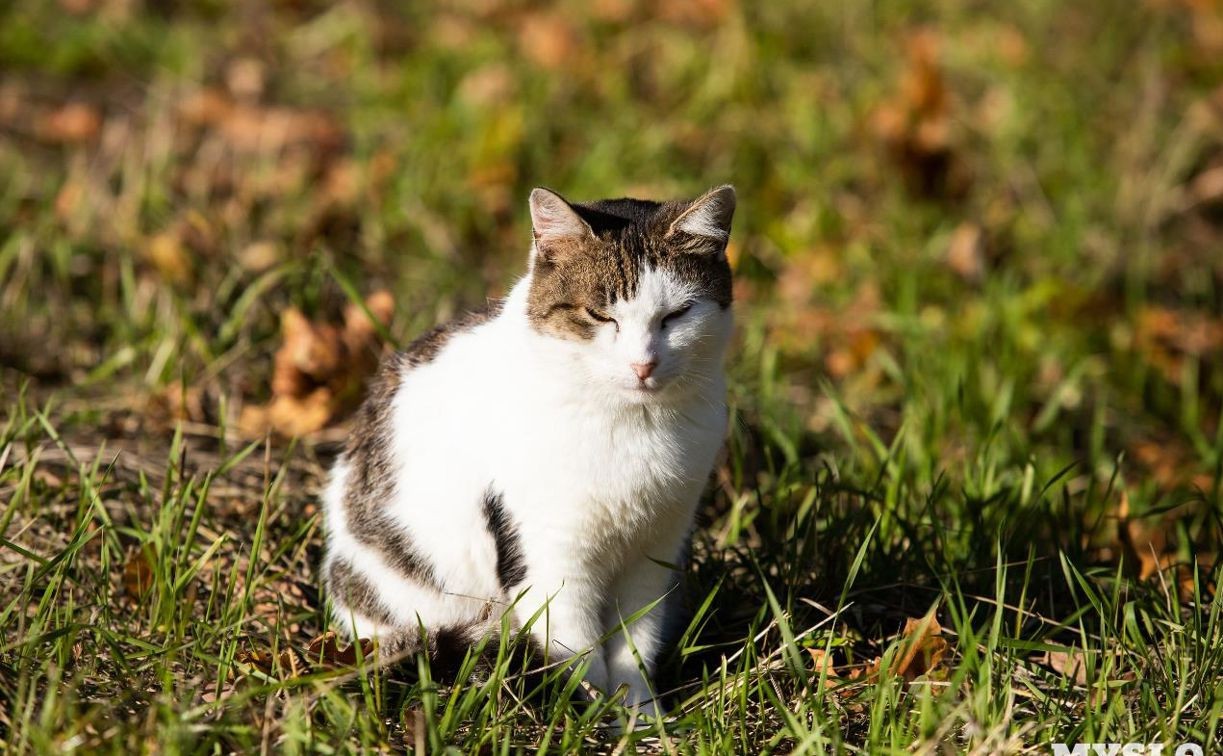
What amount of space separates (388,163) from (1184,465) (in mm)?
3183

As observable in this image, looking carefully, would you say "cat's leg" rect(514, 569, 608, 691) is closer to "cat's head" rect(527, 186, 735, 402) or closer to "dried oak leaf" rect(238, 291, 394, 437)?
"cat's head" rect(527, 186, 735, 402)

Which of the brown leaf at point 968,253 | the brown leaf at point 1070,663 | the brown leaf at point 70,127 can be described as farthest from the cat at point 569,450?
the brown leaf at point 70,127

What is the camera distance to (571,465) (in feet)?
8.28

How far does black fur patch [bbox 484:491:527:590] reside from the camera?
2570mm

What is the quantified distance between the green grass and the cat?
6.8 inches

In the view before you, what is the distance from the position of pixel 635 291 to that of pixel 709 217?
0.24 metres

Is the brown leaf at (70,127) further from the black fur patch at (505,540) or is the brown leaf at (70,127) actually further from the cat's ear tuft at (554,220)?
the black fur patch at (505,540)

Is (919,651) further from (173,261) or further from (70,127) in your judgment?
(70,127)

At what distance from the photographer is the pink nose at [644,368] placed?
2434 millimetres

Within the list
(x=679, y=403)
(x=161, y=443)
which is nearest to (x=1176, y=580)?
(x=679, y=403)

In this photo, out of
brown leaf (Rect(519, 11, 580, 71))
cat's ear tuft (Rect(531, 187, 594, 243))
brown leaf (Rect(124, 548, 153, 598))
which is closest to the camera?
cat's ear tuft (Rect(531, 187, 594, 243))

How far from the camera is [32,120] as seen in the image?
544cm

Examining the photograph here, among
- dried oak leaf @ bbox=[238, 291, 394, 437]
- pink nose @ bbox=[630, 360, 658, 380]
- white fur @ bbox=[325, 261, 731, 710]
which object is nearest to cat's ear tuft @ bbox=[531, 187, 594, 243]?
white fur @ bbox=[325, 261, 731, 710]

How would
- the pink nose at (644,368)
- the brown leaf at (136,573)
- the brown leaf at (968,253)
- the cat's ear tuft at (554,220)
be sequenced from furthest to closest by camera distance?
the brown leaf at (968,253) < the brown leaf at (136,573) < the cat's ear tuft at (554,220) < the pink nose at (644,368)
